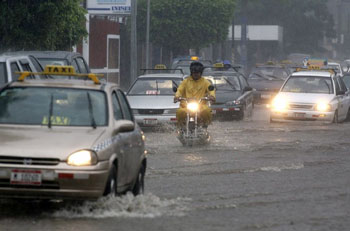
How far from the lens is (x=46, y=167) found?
9.46m

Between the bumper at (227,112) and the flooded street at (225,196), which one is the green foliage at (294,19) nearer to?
the bumper at (227,112)

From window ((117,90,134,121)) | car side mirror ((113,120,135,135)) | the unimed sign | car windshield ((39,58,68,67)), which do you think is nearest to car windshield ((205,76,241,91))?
car windshield ((39,58,68,67))

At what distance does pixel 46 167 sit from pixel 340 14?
176369mm

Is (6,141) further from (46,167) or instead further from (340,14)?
(340,14)

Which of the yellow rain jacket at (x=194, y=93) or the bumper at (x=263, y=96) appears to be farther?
the bumper at (x=263, y=96)

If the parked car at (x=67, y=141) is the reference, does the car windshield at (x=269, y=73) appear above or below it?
below

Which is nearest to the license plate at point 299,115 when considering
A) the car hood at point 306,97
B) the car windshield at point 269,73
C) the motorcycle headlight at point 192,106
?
the car hood at point 306,97

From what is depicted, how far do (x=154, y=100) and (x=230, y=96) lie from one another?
5.46 meters

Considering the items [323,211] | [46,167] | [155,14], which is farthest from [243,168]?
[155,14]

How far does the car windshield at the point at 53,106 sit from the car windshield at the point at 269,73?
3094 centimetres

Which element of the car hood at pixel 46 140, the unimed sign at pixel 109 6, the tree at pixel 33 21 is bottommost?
the car hood at pixel 46 140

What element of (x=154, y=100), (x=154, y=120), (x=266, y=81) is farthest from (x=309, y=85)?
(x=266, y=81)

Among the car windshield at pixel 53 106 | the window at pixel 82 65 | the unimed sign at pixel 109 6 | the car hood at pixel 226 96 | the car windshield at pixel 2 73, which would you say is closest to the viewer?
the car windshield at pixel 53 106

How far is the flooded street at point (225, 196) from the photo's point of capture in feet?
32.0
